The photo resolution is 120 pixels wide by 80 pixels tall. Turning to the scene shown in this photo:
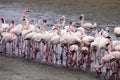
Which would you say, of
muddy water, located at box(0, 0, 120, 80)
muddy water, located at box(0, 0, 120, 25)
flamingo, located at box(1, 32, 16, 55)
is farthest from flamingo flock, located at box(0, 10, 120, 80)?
muddy water, located at box(0, 0, 120, 25)

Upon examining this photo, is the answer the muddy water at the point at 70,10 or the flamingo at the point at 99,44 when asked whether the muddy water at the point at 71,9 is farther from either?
the flamingo at the point at 99,44

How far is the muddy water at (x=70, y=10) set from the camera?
72.5 feet

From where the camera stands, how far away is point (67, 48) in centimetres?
1231

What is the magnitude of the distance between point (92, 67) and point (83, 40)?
2.91 ft

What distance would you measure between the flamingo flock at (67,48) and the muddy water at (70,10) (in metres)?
6.91

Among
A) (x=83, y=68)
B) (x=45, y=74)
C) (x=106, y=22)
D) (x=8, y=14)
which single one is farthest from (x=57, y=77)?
(x=8, y=14)

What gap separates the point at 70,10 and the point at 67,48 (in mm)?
13533

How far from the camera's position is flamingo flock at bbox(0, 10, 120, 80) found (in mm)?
11219

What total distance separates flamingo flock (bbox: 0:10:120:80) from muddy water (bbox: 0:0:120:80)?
6908 millimetres

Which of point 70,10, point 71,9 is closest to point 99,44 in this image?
point 70,10

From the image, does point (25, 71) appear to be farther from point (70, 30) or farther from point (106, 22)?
point (106, 22)

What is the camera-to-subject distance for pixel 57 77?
35.3 ft

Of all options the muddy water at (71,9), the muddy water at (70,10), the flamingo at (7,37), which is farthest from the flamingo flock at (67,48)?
the muddy water at (71,9)

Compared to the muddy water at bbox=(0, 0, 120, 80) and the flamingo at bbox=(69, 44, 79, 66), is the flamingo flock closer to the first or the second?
the flamingo at bbox=(69, 44, 79, 66)
